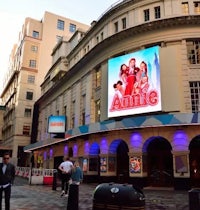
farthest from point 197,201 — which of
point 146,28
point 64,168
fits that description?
point 146,28

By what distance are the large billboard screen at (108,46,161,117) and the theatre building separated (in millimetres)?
78

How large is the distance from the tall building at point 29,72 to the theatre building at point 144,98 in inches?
940

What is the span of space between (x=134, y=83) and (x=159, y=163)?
22.0ft

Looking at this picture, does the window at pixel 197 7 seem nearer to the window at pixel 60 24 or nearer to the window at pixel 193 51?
the window at pixel 193 51

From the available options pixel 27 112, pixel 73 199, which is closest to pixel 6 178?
pixel 73 199

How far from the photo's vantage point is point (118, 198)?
6281 mm

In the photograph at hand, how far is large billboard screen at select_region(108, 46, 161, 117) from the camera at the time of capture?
20805mm

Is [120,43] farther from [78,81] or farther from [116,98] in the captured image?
[78,81]

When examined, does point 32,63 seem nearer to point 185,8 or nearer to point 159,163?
point 185,8

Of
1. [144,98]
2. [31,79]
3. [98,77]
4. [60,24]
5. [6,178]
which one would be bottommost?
[6,178]

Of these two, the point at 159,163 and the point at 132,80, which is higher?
the point at 132,80

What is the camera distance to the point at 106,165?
22484 mm

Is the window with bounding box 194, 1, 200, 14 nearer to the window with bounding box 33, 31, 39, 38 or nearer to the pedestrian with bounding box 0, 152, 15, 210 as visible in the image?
the pedestrian with bounding box 0, 152, 15, 210

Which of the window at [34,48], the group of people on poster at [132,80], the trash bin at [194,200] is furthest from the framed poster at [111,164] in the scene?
the window at [34,48]
